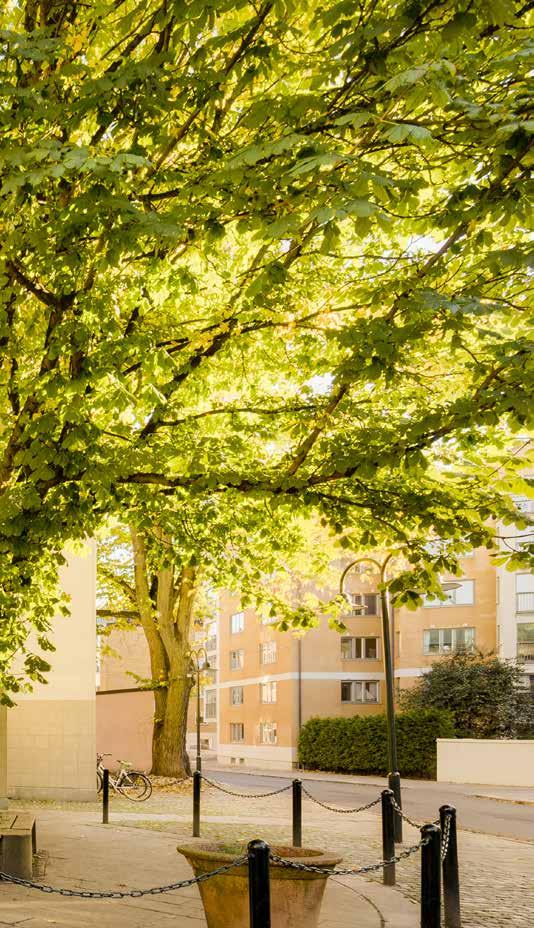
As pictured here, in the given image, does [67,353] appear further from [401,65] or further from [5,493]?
[401,65]

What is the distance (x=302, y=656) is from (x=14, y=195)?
4747 centimetres

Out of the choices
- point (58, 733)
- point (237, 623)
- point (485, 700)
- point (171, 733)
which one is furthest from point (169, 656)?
point (237, 623)

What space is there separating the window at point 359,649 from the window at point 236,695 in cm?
1159

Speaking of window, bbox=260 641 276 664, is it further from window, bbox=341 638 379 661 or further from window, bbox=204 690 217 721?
window, bbox=204 690 217 721

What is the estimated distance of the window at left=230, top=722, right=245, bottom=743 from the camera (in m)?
62.2

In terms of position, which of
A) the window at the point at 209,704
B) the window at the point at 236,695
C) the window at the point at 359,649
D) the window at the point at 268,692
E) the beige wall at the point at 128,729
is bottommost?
the window at the point at 209,704

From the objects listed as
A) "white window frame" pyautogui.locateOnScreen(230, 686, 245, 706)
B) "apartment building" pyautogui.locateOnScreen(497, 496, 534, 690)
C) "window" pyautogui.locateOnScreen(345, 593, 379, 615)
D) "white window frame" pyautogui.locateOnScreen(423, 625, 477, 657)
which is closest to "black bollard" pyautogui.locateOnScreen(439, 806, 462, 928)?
"apartment building" pyautogui.locateOnScreen(497, 496, 534, 690)

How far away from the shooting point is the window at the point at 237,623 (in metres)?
63.9

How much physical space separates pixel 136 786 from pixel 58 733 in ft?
8.36

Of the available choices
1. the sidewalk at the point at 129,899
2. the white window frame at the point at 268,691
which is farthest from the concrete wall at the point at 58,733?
the white window frame at the point at 268,691

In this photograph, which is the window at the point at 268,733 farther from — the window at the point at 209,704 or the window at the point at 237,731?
the window at the point at 209,704

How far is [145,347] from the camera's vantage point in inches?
392

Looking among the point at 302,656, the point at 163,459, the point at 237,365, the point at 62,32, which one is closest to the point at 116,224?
the point at 62,32

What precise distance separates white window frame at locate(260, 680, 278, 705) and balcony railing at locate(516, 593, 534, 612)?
1418 centimetres
